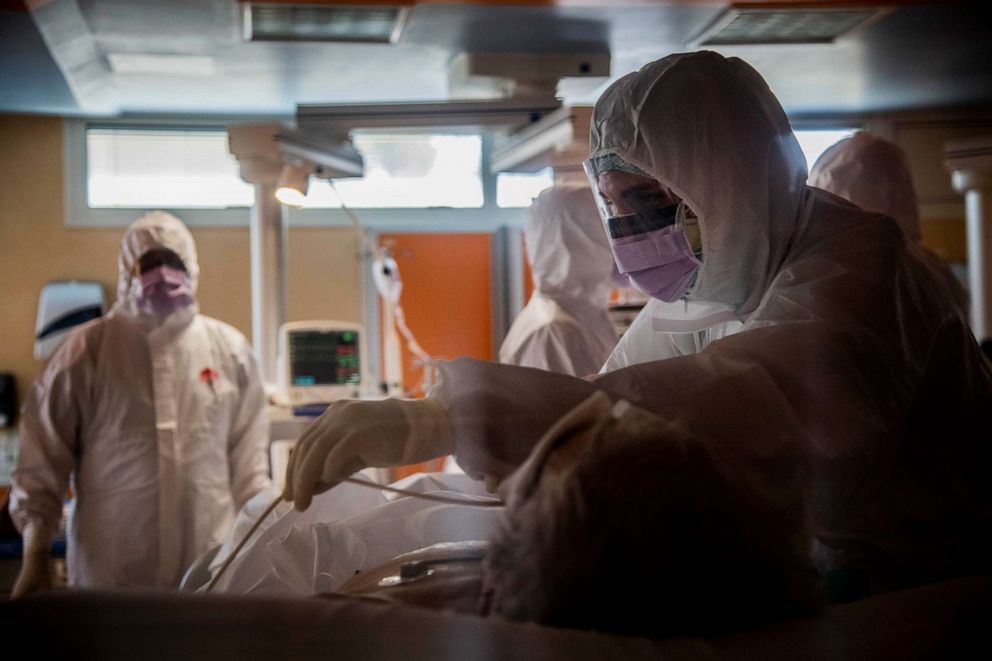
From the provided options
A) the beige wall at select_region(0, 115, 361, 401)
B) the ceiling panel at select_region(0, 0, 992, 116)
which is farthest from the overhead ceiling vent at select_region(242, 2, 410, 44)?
the beige wall at select_region(0, 115, 361, 401)

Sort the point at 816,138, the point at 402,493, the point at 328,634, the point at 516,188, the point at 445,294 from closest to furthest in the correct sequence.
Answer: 1. the point at 328,634
2. the point at 402,493
3. the point at 816,138
4. the point at 516,188
5. the point at 445,294

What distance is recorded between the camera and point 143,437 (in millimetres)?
2186

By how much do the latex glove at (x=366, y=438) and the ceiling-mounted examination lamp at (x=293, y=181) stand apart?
5.04 feet

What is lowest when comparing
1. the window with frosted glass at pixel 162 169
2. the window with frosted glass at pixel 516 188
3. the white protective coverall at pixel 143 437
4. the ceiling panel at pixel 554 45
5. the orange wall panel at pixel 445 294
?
the white protective coverall at pixel 143 437

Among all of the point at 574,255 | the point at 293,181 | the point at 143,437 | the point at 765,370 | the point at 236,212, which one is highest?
the point at 236,212

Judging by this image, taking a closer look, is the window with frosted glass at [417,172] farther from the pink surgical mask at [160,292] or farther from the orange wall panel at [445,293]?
the pink surgical mask at [160,292]

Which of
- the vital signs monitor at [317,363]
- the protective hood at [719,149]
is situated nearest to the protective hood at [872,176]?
the protective hood at [719,149]

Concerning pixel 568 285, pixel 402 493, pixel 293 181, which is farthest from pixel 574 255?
pixel 402 493

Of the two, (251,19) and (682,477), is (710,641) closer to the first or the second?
(682,477)

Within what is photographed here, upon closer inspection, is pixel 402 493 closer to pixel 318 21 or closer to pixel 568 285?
pixel 318 21

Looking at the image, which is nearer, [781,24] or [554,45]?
[781,24]

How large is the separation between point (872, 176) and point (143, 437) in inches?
69.1

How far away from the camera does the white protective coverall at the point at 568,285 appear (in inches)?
89.5

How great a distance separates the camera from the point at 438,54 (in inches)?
69.9
